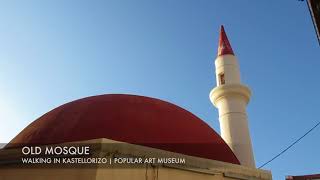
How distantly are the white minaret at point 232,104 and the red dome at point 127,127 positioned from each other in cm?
333

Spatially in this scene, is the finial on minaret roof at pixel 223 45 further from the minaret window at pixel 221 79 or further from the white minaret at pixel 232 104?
the minaret window at pixel 221 79

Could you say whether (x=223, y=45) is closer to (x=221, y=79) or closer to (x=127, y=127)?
(x=221, y=79)

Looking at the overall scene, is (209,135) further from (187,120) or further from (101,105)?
(101,105)

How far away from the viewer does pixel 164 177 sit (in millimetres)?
7297

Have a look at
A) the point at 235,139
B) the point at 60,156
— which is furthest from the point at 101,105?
the point at 235,139

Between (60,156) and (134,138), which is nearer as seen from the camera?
(60,156)

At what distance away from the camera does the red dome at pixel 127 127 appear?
7.84m

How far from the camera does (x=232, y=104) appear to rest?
526 inches

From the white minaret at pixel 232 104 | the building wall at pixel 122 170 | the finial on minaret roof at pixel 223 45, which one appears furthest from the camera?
the finial on minaret roof at pixel 223 45

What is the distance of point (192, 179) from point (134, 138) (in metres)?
1.45

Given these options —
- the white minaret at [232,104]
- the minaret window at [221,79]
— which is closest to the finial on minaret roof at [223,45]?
the white minaret at [232,104]

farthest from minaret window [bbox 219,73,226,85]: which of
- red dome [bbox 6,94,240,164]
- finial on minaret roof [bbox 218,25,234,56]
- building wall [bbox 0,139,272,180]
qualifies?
building wall [bbox 0,139,272,180]

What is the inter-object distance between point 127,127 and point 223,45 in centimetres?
873

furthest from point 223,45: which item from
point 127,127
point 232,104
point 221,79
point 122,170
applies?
point 122,170
